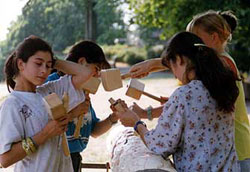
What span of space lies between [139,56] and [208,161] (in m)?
24.4

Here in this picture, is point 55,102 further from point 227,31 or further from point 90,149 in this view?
point 90,149

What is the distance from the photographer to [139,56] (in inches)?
1026

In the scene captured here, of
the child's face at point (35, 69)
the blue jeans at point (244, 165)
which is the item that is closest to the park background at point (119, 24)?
the child's face at point (35, 69)

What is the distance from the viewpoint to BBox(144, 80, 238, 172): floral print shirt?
5.73ft

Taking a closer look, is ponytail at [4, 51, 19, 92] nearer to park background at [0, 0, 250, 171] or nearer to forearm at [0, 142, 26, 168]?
forearm at [0, 142, 26, 168]

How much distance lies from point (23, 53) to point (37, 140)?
409 millimetres

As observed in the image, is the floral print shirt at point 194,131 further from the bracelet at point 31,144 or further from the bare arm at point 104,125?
the bare arm at point 104,125

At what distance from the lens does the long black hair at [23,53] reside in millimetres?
1879

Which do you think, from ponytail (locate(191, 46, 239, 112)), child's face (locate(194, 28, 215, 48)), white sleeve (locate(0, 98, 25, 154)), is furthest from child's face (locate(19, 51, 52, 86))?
child's face (locate(194, 28, 215, 48))

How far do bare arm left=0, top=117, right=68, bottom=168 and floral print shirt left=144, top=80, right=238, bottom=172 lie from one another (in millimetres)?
423

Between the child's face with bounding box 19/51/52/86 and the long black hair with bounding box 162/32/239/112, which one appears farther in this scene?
the child's face with bounding box 19/51/52/86

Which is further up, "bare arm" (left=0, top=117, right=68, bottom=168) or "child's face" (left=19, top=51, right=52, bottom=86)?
"child's face" (left=19, top=51, right=52, bottom=86)

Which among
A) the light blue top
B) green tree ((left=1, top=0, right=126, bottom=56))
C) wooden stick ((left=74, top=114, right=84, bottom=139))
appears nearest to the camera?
wooden stick ((left=74, top=114, right=84, bottom=139))

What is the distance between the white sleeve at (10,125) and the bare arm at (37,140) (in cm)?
2
